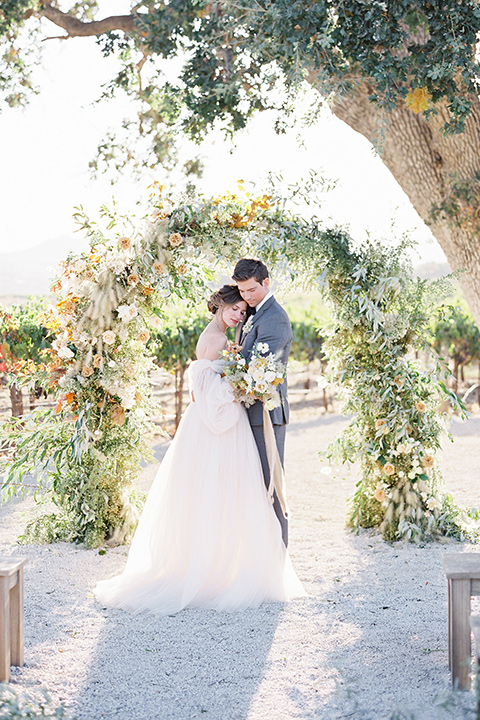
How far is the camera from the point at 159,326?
539 centimetres

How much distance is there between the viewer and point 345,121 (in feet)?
23.0

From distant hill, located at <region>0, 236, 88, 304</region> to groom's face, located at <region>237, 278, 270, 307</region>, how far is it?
57.2 m

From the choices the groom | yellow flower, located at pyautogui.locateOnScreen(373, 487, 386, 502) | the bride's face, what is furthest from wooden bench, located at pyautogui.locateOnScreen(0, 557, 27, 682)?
yellow flower, located at pyautogui.locateOnScreen(373, 487, 386, 502)

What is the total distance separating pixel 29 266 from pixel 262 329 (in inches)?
3324

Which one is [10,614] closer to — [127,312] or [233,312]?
[233,312]

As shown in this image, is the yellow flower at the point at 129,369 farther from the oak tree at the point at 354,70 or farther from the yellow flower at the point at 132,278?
the oak tree at the point at 354,70

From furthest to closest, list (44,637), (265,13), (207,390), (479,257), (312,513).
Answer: (312,513), (479,257), (265,13), (207,390), (44,637)

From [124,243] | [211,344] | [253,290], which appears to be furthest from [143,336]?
[253,290]

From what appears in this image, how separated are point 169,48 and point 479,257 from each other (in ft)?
12.5

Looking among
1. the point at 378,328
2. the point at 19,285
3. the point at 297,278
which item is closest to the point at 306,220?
the point at 297,278

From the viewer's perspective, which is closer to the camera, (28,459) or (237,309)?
(237,309)

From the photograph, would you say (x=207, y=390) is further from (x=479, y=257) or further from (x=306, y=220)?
(x=479, y=257)

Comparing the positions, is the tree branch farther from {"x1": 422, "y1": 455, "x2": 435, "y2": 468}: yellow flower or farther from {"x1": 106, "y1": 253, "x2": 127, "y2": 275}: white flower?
{"x1": 422, "y1": 455, "x2": 435, "y2": 468}: yellow flower

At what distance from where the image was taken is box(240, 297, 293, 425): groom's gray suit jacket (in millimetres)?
4414
